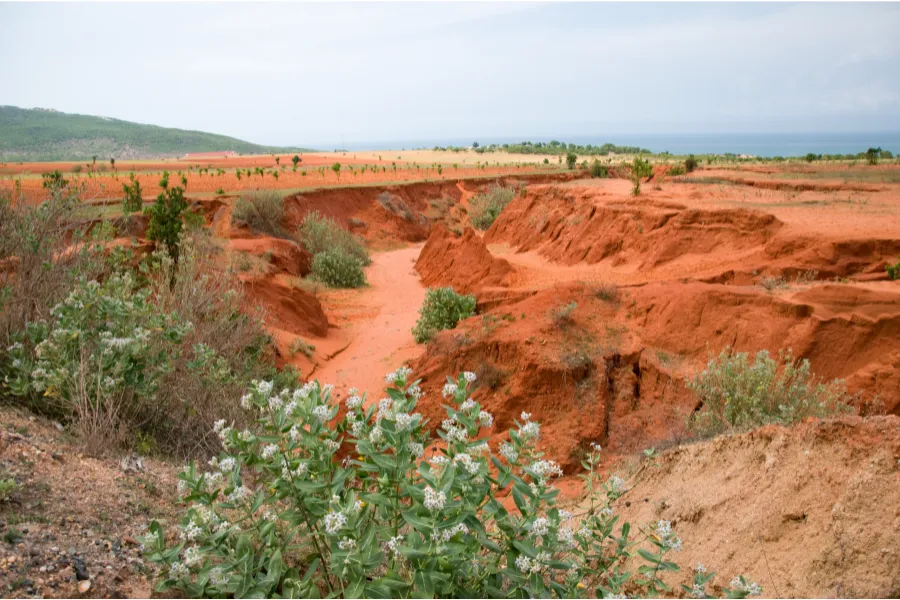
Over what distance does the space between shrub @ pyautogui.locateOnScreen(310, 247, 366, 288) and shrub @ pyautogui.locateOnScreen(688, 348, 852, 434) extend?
43.4 feet

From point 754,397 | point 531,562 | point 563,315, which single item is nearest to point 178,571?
point 531,562

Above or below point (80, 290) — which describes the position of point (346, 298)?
below

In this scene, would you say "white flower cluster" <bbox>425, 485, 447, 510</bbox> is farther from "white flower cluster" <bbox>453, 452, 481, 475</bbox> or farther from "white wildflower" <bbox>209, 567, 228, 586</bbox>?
"white wildflower" <bbox>209, 567, 228, 586</bbox>

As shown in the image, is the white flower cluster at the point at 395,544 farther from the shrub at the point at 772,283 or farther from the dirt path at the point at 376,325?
the shrub at the point at 772,283

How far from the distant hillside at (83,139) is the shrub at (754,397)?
79.3m

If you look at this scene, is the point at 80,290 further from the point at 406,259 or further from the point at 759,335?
the point at 406,259

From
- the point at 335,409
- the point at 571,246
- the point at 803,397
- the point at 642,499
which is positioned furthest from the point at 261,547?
the point at 571,246

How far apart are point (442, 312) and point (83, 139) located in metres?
96.0

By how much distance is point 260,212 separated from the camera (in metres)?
21.4

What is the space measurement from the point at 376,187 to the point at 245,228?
10315mm

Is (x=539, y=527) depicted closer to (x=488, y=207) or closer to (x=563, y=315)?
(x=563, y=315)

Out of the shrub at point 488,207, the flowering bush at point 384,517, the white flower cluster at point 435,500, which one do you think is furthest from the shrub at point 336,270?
the white flower cluster at point 435,500

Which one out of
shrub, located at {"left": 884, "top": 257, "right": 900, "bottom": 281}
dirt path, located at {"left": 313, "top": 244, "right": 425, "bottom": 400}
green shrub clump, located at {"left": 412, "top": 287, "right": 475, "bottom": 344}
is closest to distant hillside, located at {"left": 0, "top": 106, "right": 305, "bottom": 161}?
dirt path, located at {"left": 313, "top": 244, "right": 425, "bottom": 400}

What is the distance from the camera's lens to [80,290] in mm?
4668
